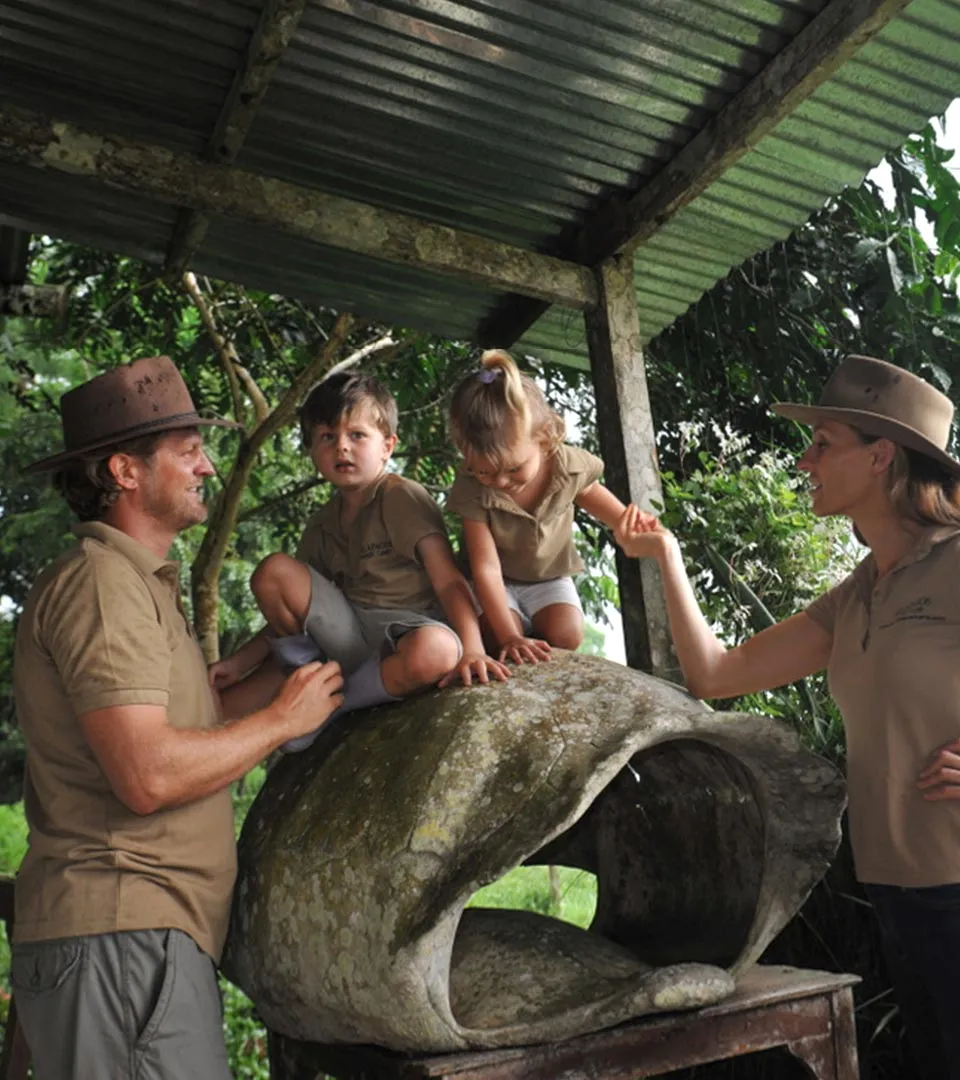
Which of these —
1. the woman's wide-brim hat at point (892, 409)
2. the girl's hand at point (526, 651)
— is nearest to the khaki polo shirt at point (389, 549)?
the girl's hand at point (526, 651)

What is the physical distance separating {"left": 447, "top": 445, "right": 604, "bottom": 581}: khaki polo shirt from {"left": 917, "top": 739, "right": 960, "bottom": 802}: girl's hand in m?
1.22

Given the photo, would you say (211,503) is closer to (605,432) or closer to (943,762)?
(605,432)

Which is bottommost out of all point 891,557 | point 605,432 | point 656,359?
point 891,557

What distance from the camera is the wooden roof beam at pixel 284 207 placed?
326cm

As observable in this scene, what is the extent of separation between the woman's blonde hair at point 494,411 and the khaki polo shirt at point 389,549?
216 mm

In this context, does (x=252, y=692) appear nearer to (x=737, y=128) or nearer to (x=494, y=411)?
(x=494, y=411)

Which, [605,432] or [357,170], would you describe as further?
[605,432]

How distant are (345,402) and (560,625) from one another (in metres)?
0.90

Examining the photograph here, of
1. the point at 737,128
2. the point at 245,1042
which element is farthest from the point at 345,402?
the point at 245,1042

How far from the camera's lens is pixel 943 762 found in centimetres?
247

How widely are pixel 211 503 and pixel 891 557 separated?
7.54 m

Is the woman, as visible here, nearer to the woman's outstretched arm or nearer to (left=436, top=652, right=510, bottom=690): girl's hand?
the woman's outstretched arm

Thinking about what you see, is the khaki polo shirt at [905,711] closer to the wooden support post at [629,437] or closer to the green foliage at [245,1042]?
the wooden support post at [629,437]

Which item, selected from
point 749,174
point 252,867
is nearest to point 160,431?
point 252,867
